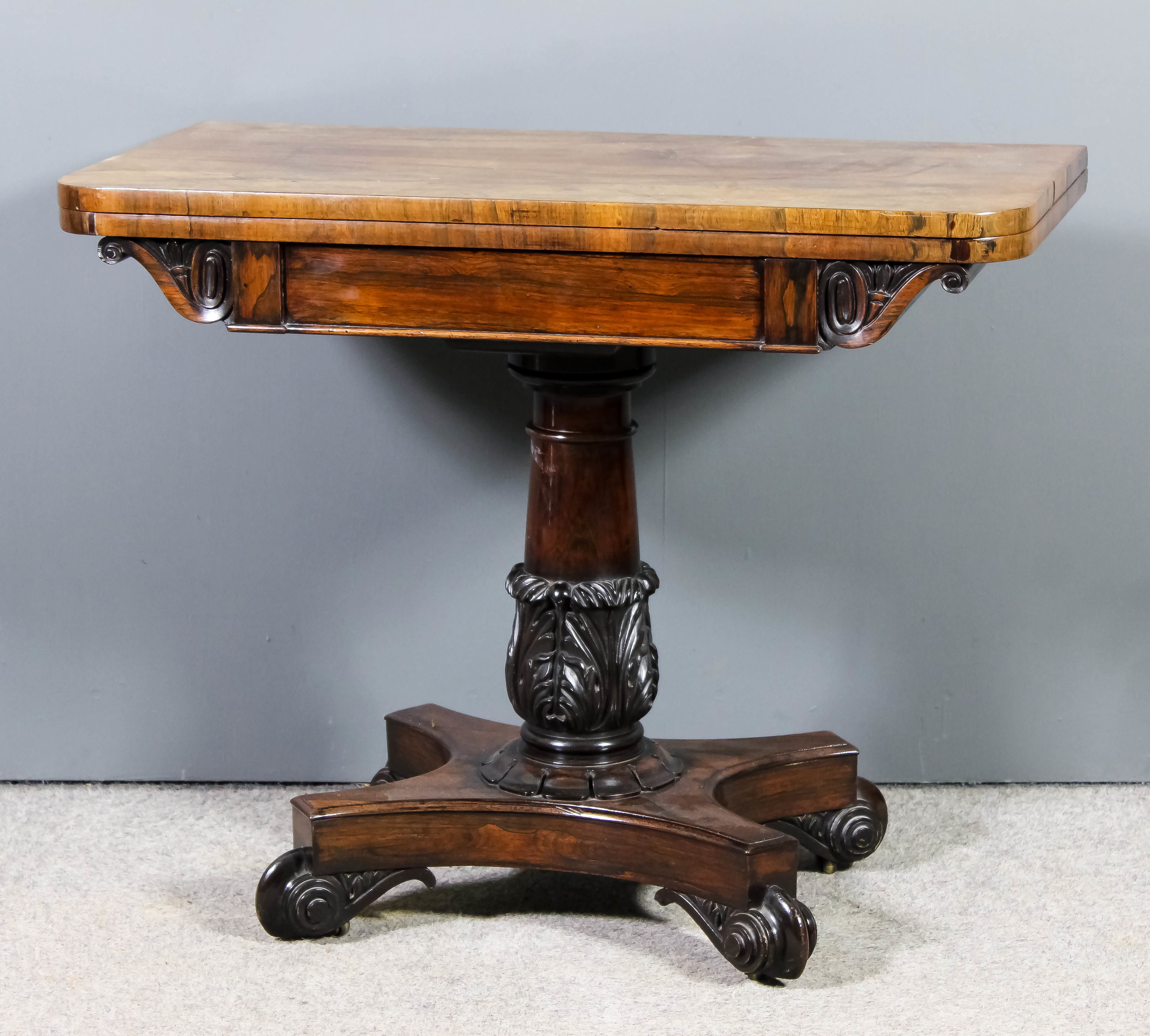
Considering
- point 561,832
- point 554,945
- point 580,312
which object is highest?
point 580,312

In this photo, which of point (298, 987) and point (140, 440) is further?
point (140, 440)

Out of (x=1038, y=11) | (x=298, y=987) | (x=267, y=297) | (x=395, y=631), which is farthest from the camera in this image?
(x=395, y=631)

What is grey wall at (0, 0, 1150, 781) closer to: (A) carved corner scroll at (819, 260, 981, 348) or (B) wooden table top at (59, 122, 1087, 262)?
(B) wooden table top at (59, 122, 1087, 262)

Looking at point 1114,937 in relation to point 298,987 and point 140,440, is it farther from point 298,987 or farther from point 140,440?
point 140,440

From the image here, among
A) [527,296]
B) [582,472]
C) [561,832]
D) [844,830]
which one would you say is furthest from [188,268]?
[844,830]

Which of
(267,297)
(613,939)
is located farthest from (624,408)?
(613,939)

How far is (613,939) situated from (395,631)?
610 mm

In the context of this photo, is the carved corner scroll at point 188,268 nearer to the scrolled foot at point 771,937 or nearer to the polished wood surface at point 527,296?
the polished wood surface at point 527,296

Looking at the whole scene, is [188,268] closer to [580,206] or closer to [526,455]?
[580,206]

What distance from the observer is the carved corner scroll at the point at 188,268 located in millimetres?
1393

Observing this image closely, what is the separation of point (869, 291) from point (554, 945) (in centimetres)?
76

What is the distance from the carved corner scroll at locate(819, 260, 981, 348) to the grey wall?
70 centimetres

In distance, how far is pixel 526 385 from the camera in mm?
1685

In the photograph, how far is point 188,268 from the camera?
4.62 feet
